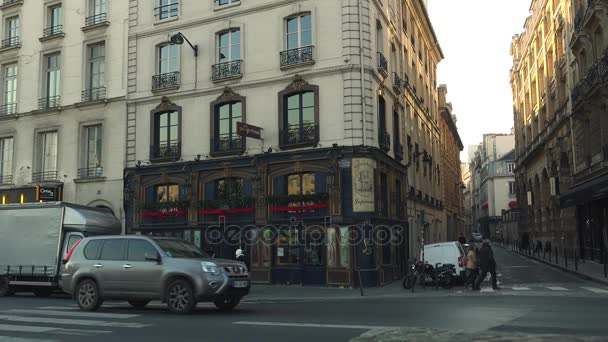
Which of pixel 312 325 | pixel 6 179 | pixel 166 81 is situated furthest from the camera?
pixel 6 179

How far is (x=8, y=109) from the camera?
28.8 m

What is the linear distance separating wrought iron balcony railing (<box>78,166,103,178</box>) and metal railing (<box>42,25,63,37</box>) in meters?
7.05

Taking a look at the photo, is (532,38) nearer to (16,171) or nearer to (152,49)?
(152,49)

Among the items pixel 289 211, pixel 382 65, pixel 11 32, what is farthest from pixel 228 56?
pixel 11 32

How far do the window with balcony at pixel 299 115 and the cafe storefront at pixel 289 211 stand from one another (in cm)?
55

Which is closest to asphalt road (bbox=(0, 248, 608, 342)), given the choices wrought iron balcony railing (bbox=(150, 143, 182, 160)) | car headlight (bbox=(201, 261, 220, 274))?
car headlight (bbox=(201, 261, 220, 274))

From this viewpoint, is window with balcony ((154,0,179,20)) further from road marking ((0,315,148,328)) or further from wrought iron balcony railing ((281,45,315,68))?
road marking ((0,315,148,328))

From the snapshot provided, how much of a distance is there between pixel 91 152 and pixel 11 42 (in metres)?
8.18

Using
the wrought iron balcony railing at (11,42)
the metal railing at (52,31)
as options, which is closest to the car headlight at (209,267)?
the metal railing at (52,31)

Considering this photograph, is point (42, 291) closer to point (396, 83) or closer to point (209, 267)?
point (209, 267)

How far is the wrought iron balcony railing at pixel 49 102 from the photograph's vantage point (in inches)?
1078

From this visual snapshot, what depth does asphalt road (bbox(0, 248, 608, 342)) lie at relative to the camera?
8930mm

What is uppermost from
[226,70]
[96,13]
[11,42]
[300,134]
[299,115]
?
[96,13]

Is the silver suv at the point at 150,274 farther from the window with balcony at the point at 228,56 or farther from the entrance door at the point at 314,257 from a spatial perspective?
the window with balcony at the point at 228,56
